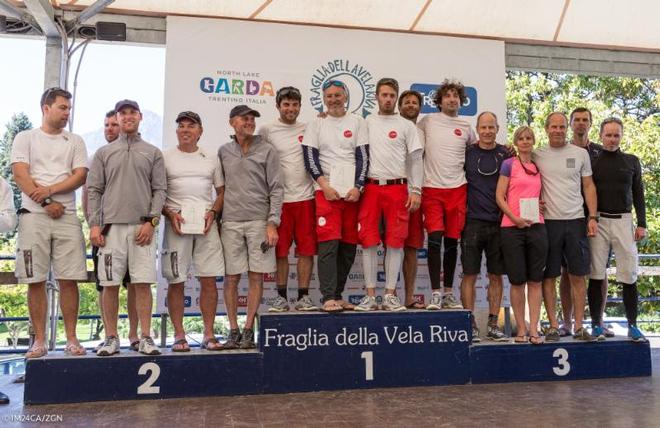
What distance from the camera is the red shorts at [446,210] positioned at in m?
3.91

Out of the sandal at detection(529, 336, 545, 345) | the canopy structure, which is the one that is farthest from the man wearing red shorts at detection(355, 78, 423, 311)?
the canopy structure

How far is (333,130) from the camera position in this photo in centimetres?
377

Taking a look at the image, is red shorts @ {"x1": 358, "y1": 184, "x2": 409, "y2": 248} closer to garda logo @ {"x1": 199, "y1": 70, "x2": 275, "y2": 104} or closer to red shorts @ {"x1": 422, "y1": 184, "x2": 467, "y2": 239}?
red shorts @ {"x1": 422, "y1": 184, "x2": 467, "y2": 239}

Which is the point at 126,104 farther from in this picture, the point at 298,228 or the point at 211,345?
the point at 211,345

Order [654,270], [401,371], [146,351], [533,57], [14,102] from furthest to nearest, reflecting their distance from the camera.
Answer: [14,102] → [654,270] → [533,57] → [401,371] → [146,351]

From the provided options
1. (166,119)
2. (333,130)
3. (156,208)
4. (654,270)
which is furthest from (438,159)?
(654,270)

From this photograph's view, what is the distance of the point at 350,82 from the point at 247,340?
8.46 ft

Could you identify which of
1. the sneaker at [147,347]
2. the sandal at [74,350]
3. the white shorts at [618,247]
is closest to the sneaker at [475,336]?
the white shorts at [618,247]

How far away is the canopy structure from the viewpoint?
4.71 meters

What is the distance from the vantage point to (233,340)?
3564mm

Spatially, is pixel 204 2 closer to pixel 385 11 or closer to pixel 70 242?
pixel 385 11

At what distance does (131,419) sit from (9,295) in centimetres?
2303

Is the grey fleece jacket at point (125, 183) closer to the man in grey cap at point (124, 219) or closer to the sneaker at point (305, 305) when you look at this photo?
the man in grey cap at point (124, 219)

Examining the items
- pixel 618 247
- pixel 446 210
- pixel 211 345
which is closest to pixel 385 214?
pixel 446 210
